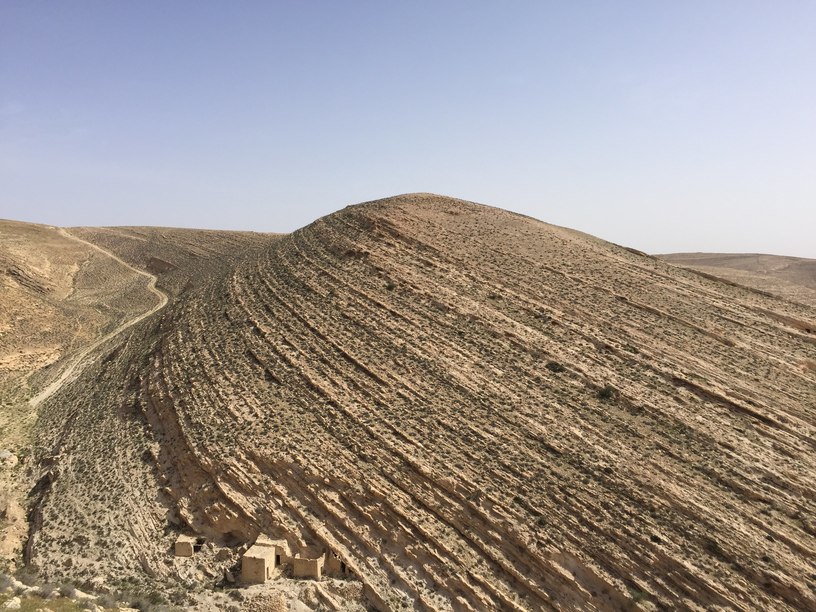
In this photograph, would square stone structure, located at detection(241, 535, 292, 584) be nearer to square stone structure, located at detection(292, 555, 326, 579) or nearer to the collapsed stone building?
the collapsed stone building

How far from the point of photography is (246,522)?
597 inches

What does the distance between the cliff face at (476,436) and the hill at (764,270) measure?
15.2m

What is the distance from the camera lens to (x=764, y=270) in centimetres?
5897

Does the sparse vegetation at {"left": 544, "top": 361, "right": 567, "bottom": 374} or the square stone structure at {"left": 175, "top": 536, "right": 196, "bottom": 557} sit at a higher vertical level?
the sparse vegetation at {"left": 544, "top": 361, "right": 567, "bottom": 374}

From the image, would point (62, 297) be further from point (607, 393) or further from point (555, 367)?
point (607, 393)

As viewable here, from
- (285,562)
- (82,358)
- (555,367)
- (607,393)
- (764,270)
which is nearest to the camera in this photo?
(285,562)

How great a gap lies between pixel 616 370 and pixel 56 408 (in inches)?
929

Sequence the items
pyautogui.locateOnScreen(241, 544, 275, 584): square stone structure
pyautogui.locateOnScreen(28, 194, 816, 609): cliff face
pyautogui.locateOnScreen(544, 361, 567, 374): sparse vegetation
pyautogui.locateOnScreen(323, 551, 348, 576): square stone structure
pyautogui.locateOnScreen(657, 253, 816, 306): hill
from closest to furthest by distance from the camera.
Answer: pyautogui.locateOnScreen(28, 194, 816, 609): cliff face
pyautogui.locateOnScreen(241, 544, 275, 584): square stone structure
pyautogui.locateOnScreen(323, 551, 348, 576): square stone structure
pyautogui.locateOnScreen(544, 361, 567, 374): sparse vegetation
pyautogui.locateOnScreen(657, 253, 816, 306): hill

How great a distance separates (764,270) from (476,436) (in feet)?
185

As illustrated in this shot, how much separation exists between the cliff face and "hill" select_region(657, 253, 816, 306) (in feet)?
49.8

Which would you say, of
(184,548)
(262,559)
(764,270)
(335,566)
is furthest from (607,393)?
(764,270)

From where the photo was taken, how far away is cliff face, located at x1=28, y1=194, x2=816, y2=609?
12.9 metres

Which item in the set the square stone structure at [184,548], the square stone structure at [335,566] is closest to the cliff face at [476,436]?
the square stone structure at [335,566]

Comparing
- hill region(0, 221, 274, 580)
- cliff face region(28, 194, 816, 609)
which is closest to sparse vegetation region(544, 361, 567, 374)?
cliff face region(28, 194, 816, 609)
